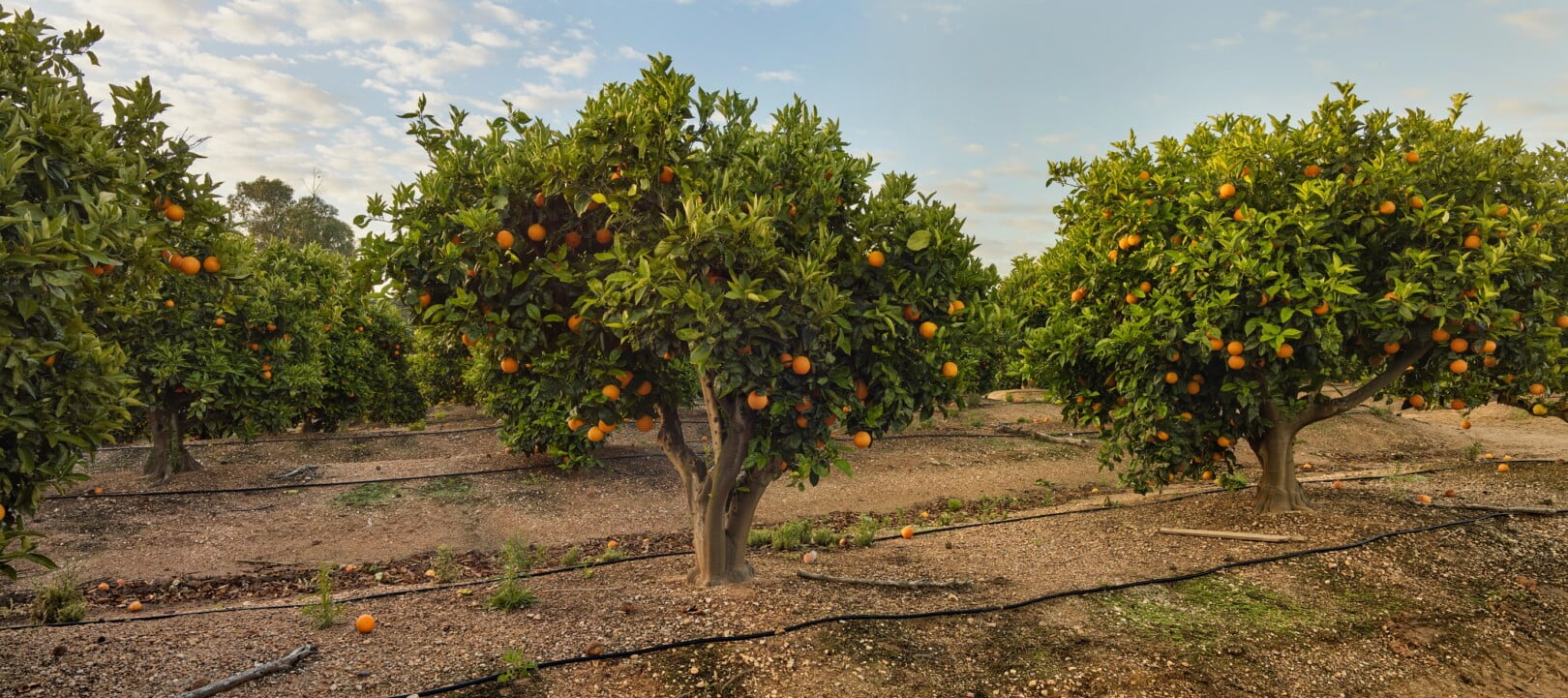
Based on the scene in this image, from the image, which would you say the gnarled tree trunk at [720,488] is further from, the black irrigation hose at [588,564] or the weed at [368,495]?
the weed at [368,495]

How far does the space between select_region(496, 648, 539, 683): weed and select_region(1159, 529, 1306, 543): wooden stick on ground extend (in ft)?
21.0

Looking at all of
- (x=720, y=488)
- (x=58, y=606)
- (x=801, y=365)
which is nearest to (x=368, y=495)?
(x=58, y=606)

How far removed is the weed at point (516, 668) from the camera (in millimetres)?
4715

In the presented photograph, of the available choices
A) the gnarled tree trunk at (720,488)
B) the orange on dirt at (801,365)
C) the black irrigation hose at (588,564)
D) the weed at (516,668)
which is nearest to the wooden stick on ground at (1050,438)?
the black irrigation hose at (588,564)

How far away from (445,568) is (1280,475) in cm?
848

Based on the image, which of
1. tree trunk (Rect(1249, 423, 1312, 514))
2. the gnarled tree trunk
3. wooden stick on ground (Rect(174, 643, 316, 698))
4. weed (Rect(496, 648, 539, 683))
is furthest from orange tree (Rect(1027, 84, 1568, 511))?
wooden stick on ground (Rect(174, 643, 316, 698))

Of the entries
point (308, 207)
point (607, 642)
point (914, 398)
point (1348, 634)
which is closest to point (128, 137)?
point (607, 642)

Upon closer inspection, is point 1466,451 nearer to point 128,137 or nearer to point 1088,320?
point 1088,320

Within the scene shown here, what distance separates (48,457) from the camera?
384cm

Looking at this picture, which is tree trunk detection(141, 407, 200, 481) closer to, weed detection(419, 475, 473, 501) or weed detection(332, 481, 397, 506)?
weed detection(332, 481, 397, 506)

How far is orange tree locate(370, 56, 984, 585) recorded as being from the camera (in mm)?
4664

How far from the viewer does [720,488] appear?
6141mm

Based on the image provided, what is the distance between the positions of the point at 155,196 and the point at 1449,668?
8.45 m

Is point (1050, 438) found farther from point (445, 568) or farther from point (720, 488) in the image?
point (445, 568)
